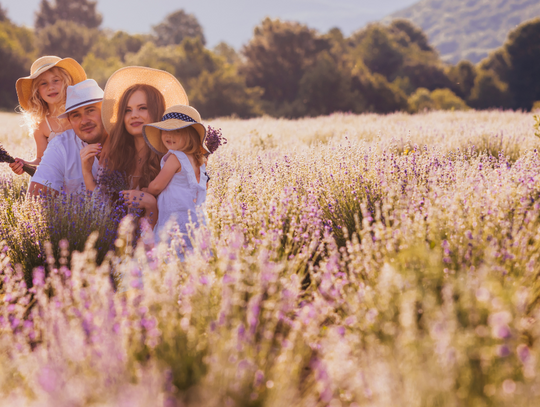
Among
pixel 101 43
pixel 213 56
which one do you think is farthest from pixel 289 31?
pixel 101 43

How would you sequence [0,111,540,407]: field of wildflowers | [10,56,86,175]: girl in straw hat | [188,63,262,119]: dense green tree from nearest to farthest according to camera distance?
[0,111,540,407]: field of wildflowers → [10,56,86,175]: girl in straw hat → [188,63,262,119]: dense green tree

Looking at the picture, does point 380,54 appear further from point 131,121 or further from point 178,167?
point 178,167

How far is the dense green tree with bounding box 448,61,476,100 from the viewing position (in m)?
37.1

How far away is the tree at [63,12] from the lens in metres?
50.5

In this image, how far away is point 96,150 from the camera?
122 inches

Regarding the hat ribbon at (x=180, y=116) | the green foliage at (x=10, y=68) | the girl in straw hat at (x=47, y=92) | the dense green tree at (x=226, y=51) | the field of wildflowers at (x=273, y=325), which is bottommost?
the field of wildflowers at (x=273, y=325)

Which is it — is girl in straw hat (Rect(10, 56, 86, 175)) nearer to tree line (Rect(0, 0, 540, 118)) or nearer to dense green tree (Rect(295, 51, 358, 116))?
tree line (Rect(0, 0, 540, 118))

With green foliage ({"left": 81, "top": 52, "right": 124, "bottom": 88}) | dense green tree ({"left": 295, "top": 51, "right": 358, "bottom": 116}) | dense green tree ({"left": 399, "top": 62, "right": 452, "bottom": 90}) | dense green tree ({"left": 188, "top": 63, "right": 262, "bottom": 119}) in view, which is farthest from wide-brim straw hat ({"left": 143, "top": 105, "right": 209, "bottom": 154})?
dense green tree ({"left": 399, "top": 62, "right": 452, "bottom": 90})

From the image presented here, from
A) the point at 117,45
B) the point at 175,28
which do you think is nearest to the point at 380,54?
the point at 117,45

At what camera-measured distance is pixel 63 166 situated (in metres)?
3.38

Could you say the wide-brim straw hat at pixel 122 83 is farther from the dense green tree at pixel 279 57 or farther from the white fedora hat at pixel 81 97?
the dense green tree at pixel 279 57

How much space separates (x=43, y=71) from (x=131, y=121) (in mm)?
1174

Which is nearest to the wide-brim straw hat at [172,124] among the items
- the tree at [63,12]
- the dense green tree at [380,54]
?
the dense green tree at [380,54]

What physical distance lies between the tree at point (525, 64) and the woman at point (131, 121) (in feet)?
133
